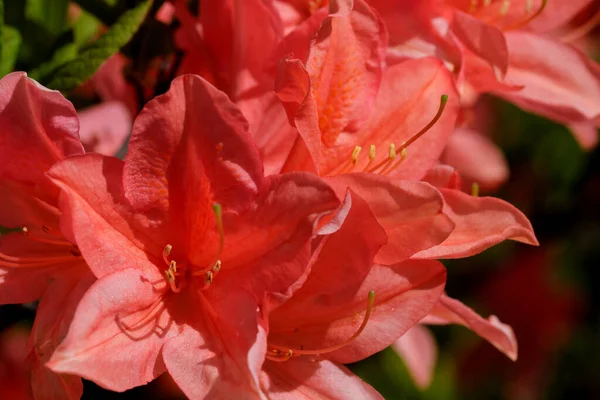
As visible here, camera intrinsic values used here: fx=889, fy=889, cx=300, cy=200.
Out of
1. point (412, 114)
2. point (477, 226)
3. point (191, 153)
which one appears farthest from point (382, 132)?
point (191, 153)

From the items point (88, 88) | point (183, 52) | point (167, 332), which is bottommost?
point (88, 88)

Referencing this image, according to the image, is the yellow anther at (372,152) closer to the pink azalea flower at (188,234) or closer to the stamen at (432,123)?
the stamen at (432,123)

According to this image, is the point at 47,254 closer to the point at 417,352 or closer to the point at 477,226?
the point at 477,226

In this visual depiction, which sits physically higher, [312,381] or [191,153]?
[191,153]

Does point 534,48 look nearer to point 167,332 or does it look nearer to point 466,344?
point 167,332

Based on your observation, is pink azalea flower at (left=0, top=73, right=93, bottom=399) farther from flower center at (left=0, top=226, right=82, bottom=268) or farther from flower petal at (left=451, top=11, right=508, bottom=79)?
flower petal at (left=451, top=11, right=508, bottom=79)

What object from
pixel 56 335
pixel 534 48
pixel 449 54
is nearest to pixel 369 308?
pixel 56 335
